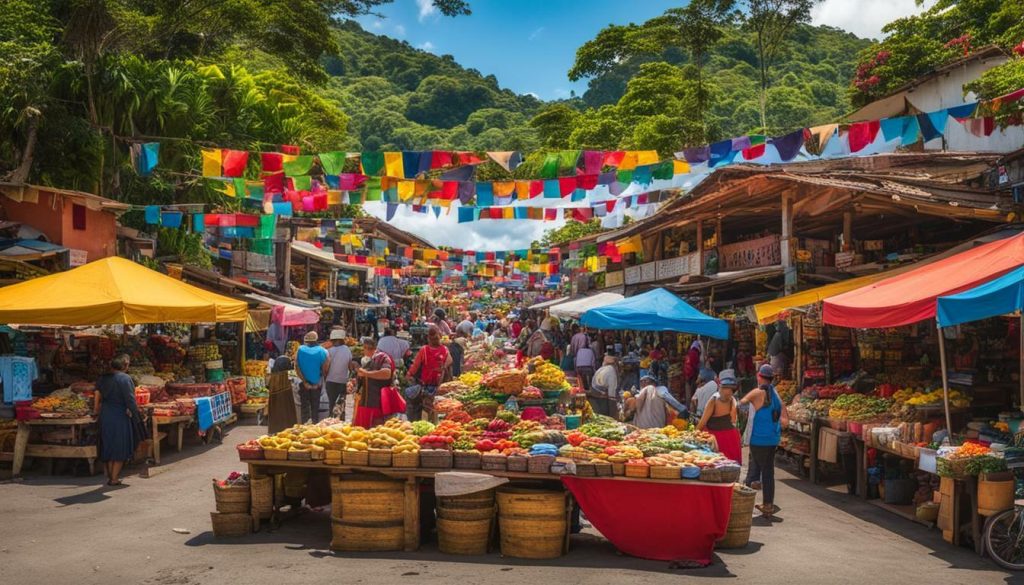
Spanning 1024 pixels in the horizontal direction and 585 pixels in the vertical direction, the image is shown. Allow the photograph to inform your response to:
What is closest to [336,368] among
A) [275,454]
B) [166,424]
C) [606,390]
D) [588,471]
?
[166,424]

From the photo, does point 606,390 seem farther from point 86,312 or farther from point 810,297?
point 86,312

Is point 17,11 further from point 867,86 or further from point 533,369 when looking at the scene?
point 867,86

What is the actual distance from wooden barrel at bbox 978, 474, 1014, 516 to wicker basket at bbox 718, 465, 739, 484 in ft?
8.52

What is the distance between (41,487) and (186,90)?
12985 millimetres

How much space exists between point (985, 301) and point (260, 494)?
759cm

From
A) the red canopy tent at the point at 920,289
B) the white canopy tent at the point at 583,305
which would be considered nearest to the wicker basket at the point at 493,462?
the red canopy tent at the point at 920,289

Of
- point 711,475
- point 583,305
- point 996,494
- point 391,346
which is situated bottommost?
point 996,494

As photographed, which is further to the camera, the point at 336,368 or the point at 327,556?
the point at 336,368

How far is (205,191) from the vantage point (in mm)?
22500

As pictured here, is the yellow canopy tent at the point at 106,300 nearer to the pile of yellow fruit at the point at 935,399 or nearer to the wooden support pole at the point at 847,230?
the pile of yellow fruit at the point at 935,399

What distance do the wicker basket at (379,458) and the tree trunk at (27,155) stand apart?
45.4ft

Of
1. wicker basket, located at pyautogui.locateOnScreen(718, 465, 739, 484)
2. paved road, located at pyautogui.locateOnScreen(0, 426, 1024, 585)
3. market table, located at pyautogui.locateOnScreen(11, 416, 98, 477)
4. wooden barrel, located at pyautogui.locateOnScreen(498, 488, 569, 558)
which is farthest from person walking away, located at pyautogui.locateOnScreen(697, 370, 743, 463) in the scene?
market table, located at pyautogui.locateOnScreen(11, 416, 98, 477)

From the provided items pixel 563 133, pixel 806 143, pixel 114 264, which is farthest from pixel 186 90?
pixel 563 133

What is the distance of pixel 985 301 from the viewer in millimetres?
8094
